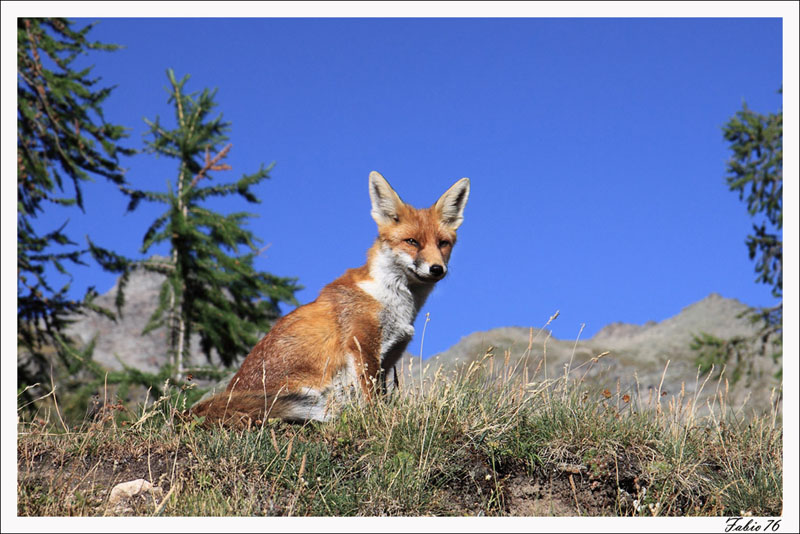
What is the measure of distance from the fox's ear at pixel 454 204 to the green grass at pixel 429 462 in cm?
152

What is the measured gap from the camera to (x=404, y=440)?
5.45 m

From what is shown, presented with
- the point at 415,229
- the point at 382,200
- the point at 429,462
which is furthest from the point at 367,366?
the point at 382,200

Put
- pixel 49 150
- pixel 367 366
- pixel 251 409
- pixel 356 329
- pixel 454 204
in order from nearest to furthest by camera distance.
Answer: pixel 251 409
pixel 367 366
pixel 356 329
pixel 454 204
pixel 49 150

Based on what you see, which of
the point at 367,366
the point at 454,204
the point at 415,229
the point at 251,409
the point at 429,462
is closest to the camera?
the point at 429,462

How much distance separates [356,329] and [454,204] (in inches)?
63.8

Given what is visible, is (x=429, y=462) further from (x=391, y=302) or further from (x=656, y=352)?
(x=656, y=352)

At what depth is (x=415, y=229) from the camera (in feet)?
20.9

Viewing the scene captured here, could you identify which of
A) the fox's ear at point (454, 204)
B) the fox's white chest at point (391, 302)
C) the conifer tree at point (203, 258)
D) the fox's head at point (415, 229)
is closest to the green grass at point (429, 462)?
the fox's white chest at point (391, 302)

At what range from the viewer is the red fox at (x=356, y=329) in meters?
5.89

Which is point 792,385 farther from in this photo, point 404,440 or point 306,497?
point 306,497

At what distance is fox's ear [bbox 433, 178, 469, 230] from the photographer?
6.59 m

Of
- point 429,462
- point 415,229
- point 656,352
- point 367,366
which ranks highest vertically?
point 656,352

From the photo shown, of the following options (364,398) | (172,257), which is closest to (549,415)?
(364,398)

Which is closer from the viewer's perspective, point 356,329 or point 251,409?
point 251,409
